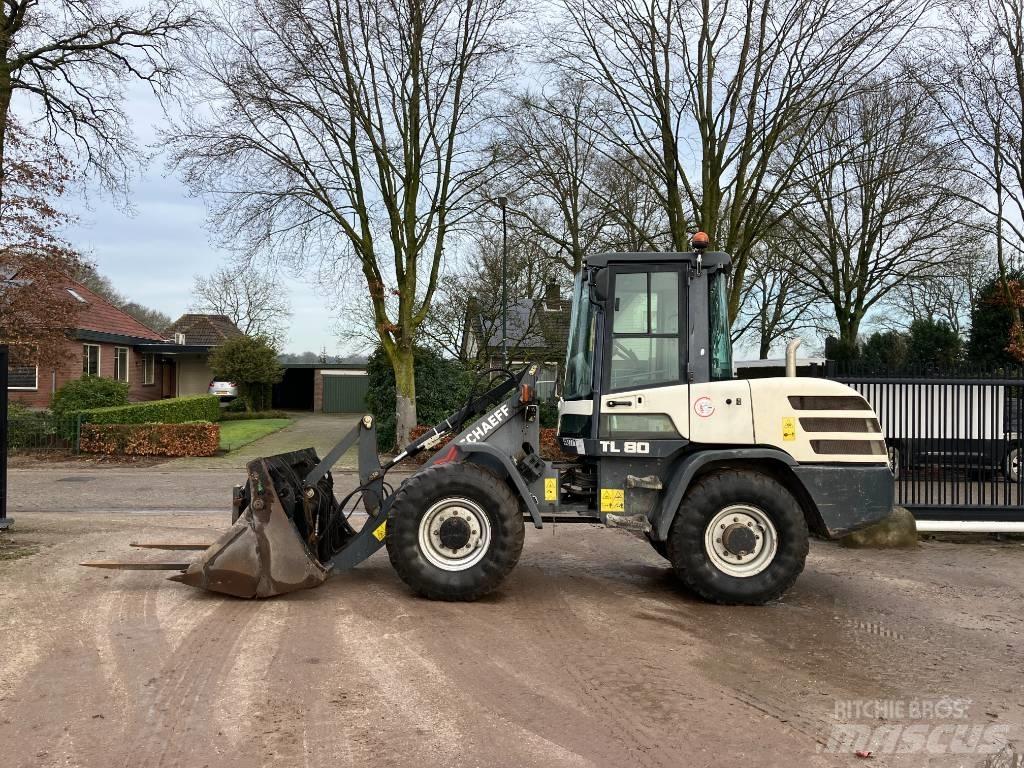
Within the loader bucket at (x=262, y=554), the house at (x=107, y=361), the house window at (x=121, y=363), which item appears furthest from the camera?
the house window at (x=121, y=363)

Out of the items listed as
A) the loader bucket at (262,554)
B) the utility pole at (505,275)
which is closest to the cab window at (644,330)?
the loader bucket at (262,554)

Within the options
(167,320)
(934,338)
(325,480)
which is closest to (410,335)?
(325,480)

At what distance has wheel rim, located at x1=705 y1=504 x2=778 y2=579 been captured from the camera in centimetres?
648

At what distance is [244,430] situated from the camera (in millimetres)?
26391

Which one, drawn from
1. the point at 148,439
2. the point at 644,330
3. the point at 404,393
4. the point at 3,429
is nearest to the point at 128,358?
the point at 148,439

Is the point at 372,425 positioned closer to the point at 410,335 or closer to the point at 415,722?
the point at 415,722

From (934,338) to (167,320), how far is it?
58794 mm

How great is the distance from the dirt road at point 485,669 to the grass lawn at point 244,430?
48.1ft

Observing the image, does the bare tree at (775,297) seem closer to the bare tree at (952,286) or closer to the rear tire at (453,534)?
the bare tree at (952,286)

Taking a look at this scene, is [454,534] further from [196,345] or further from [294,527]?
[196,345]

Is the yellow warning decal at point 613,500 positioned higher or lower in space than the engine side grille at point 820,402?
lower

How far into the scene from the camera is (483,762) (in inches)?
145

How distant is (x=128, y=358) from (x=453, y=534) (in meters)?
30.1

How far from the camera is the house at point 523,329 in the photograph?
70.7 ft
